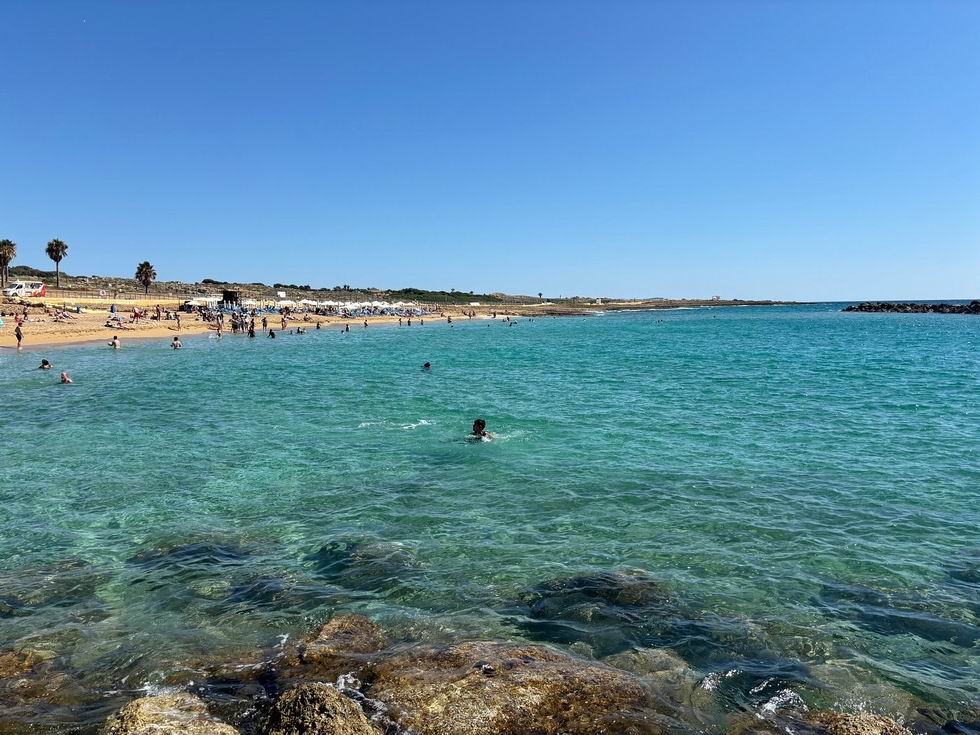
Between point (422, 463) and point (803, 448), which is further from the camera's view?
point (803, 448)

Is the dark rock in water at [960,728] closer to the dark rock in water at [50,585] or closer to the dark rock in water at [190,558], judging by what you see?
the dark rock in water at [190,558]

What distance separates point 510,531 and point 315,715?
6476mm

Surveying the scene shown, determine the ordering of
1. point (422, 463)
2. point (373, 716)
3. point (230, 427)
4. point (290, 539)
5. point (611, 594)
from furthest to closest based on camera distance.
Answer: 1. point (230, 427)
2. point (422, 463)
3. point (290, 539)
4. point (611, 594)
5. point (373, 716)

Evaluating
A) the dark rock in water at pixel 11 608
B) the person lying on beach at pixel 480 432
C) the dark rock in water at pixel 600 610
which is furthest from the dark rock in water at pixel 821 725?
the person lying on beach at pixel 480 432

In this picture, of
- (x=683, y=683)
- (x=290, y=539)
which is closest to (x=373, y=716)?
(x=683, y=683)

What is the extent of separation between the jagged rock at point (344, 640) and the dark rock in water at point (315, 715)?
1.34 meters

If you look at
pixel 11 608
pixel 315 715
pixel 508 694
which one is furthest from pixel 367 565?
pixel 11 608

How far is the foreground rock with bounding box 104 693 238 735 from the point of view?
5367 mm

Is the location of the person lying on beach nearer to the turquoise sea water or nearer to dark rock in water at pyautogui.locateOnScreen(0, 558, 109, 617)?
the turquoise sea water

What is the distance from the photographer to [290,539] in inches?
443

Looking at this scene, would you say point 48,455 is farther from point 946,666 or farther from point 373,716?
point 946,666

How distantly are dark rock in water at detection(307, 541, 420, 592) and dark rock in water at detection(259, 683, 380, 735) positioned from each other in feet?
11.7

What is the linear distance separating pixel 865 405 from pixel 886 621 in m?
19.5

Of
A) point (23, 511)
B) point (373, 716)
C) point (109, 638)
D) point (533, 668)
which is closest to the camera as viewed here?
point (373, 716)
